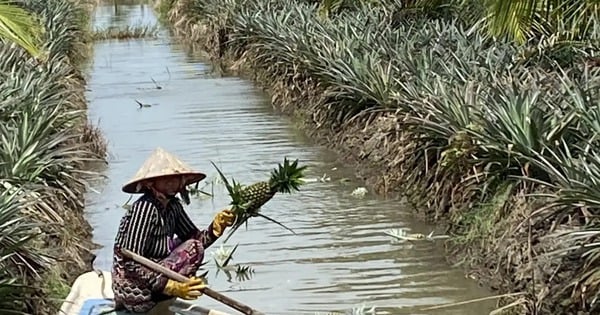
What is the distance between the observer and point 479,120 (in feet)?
30.5

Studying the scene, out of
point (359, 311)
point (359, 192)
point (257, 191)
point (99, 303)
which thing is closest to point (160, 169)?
point (257, 191)

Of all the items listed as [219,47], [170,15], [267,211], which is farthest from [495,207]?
[170,15]

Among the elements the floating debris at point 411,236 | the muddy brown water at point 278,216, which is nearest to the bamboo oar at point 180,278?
the muddy brown water at point 278,216

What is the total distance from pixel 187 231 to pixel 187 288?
1.90ft

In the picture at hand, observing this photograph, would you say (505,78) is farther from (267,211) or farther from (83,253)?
(83,253)

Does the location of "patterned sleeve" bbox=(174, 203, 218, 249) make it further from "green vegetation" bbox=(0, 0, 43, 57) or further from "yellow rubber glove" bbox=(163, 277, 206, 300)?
"green vegetation" bbox=(0, 0, 43, 57)

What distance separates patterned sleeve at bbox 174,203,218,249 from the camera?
21.2 feet

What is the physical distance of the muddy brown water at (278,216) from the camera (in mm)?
8242

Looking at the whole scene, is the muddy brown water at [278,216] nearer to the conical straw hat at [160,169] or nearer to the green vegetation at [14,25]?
the conical straw hat at [160,169]

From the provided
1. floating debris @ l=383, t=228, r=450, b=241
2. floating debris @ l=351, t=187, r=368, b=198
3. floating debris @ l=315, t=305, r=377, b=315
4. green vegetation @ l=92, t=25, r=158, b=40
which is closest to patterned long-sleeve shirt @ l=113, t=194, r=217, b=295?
floating debris @ l=315, t=305, r=377, b=315

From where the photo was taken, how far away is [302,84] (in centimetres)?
1673

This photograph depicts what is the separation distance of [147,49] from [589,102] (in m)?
21.8

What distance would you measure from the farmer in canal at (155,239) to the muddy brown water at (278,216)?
5.32ft

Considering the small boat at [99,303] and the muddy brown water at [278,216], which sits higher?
the small boat at [99,303]
